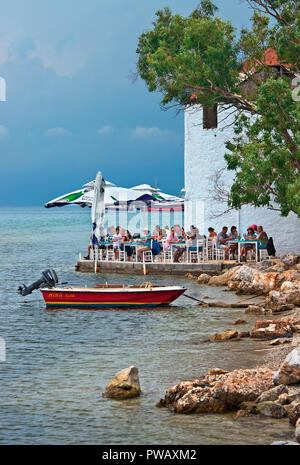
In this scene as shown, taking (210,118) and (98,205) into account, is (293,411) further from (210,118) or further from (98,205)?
(210,118)

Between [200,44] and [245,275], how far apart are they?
802 centimetres

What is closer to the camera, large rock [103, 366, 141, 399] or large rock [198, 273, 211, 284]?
large rock [103, 366, 141, 399]

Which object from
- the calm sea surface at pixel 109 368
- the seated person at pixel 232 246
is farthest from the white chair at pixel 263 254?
the calm sea surface at pixel 109 368

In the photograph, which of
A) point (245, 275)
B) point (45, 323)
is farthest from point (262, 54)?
point (45, 323)

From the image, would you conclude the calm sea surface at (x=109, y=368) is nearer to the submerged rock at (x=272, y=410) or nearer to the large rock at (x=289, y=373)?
the submerged rock at (x=272, y=410)

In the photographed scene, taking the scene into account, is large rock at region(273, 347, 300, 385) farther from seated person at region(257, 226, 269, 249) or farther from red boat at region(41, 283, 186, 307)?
seated person at region(257, 226, 269, 249)

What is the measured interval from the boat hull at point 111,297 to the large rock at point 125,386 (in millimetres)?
9213

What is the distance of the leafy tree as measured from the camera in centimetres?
2292

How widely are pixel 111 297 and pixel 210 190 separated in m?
14.0

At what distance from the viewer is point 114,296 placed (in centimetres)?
2178

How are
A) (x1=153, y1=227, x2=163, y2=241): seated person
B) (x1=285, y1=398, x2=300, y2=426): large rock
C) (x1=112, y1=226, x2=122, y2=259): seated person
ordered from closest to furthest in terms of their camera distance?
(x1=285, y1=398, x2=300, y2=426): large rock, (x1=153, y1=227, x2=163, y2=241): seated person, (x1=112, y1=226, x2=122, y2=259): seated person

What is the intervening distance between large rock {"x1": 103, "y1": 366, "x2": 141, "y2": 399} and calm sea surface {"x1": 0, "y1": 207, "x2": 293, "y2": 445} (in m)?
0.16

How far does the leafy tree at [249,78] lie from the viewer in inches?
902

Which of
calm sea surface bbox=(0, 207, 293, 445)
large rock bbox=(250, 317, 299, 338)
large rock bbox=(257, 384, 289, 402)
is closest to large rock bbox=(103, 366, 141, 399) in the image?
calm sea surface bbox=(0, 207, 293, 445)
